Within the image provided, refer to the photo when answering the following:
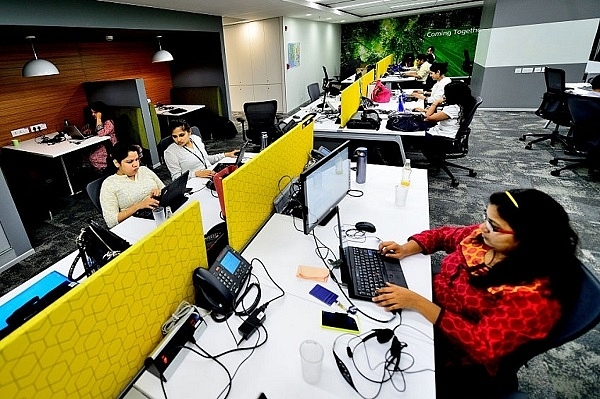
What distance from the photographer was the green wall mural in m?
9.82

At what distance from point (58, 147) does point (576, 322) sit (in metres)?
5.04

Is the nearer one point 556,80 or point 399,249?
point 399,249

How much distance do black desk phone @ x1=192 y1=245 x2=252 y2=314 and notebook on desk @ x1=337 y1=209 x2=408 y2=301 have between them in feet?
1.50

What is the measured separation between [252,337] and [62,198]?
167 inches

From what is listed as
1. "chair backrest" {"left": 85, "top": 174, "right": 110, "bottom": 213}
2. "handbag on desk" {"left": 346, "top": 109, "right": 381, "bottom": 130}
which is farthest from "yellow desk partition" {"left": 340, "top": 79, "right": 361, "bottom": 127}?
"chair backrest" {"left": 85, "top": 174, "right": 110, "bottom": 213}

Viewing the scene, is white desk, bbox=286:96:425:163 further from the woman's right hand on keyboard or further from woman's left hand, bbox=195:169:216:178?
the woman's right hand on keyboard

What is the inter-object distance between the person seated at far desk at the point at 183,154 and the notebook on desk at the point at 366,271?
1.59m

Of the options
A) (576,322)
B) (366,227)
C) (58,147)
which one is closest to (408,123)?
(366,227)

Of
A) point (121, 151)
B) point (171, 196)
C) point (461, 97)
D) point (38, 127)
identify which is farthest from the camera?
point (38, 127)

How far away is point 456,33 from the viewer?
32.6 ft

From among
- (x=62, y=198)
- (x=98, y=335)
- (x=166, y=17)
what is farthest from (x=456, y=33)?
(x=98, y=335)

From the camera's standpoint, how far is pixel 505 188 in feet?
12.0

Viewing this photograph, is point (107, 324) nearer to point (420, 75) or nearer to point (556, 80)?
point (556, 80)

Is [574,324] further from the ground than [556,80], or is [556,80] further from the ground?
[556,80]
